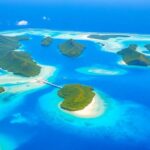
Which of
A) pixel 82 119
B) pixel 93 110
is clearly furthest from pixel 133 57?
pixel 82 119

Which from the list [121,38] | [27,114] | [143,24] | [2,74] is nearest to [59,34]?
[121,38]

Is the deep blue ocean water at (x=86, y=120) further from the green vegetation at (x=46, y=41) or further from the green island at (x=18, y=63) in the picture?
the green island at (x=18, y=63)

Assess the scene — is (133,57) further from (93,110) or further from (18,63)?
(93,110)

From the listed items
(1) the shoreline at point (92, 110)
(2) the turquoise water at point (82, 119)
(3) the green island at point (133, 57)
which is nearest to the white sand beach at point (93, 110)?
(1) the shoreline at point (92, 110)

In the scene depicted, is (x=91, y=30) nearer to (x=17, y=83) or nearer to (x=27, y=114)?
(x=17, y=83)

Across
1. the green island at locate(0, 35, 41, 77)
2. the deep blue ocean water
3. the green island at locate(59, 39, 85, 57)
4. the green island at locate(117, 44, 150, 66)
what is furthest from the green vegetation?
the green island at locate(117, 44, 150, 66)
